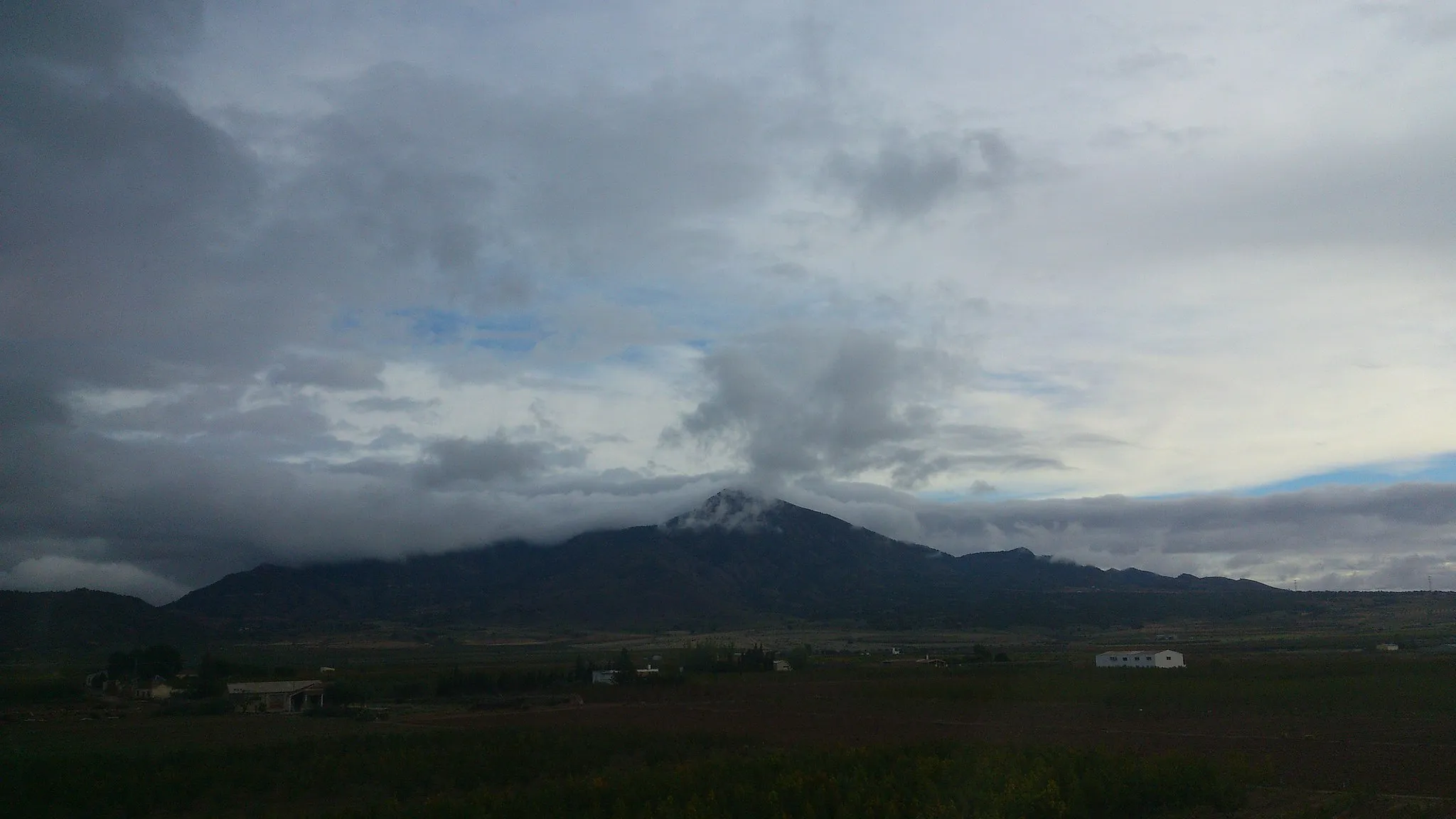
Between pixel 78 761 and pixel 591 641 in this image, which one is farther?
pixel 591 641

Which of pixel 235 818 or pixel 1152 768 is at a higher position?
pixel 1152 768

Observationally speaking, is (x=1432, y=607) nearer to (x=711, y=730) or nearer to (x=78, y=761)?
(x=711, y=730)

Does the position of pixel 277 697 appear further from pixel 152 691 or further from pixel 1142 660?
pixel 1142 660

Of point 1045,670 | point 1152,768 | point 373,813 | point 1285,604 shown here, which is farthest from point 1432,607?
point 373,813

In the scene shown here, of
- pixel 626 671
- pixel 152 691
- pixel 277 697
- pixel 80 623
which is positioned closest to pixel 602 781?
pixel 277 697

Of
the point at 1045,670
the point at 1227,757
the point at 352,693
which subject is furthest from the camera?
the point at 1045,670

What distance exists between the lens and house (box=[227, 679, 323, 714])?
67.0m

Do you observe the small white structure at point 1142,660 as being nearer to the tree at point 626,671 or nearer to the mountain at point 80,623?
the tree at point 626,671

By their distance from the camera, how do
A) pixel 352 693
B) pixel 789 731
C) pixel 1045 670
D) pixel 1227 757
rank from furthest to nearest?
pixel 1045 670 < pixel 352 693 < pixel 789 731 < pixel 1227 757

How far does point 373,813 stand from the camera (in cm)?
2391

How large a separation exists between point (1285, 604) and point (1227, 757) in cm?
18302

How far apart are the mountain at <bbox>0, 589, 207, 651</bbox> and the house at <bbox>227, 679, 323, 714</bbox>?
209 ft

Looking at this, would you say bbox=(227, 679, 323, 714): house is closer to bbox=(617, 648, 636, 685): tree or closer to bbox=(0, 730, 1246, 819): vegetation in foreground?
bbox=(617, 648, 636, 685): tree

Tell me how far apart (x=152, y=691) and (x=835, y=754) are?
6623cm
